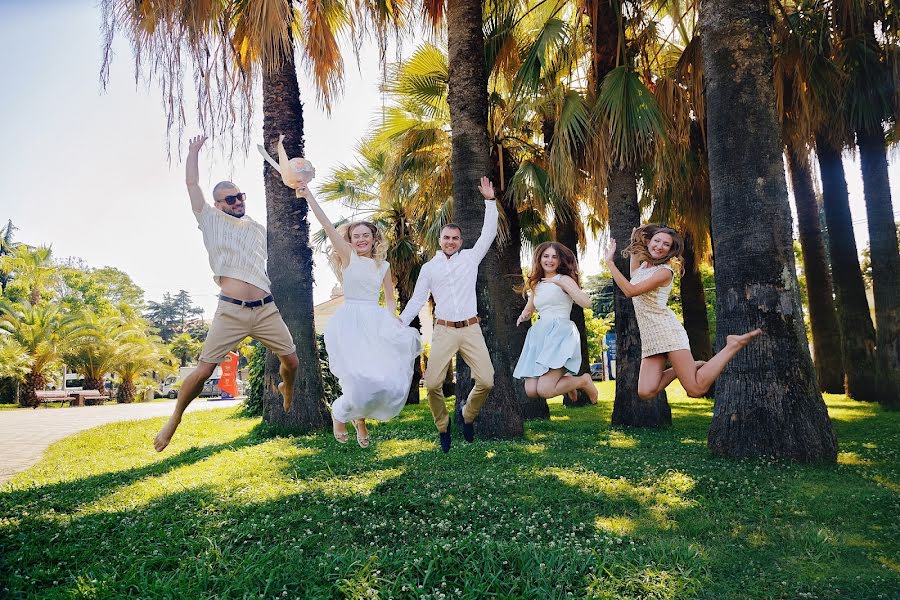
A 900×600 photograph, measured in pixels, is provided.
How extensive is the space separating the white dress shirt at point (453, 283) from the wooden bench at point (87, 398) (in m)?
29.5

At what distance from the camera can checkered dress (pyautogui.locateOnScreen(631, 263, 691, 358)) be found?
20.3 feet

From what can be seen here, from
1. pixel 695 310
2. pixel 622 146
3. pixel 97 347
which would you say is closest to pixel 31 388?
pixel 97 347

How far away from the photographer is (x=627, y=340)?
12.4m

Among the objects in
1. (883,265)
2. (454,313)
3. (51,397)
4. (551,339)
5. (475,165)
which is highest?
(475,165)

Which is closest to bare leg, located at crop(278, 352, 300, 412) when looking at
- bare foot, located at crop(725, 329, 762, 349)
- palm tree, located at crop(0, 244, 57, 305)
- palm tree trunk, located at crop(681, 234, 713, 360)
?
bare foot, located at crop(725, 329, 762, 349)

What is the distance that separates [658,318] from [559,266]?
1.14m

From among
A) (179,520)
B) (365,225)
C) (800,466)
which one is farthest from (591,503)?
(179,520)

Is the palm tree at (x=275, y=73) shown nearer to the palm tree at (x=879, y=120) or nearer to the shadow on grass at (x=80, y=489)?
the shadow on grass at (x=80, y=489)

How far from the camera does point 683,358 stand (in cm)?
615

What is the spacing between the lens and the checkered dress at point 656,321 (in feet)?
20.3

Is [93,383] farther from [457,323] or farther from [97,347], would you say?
[457,323]

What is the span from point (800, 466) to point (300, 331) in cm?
757

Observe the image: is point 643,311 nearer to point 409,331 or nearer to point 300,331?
point 409,331

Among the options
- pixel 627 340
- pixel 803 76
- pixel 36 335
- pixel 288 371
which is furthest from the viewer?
pixel 36 335
